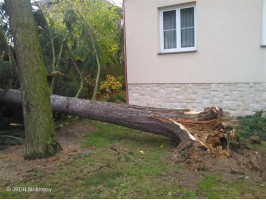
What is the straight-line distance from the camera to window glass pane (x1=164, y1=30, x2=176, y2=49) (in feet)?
28.6

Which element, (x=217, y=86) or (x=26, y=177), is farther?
(x=217, y=86)

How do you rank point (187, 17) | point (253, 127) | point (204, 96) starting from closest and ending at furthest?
point (253, 127), point (204, 96), point (187, 17)

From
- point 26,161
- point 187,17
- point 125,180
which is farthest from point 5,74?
point 187,17

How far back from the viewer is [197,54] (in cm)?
812

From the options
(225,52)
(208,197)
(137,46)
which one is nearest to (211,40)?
(225,52)

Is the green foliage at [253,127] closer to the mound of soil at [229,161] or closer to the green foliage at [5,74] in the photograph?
the mound of soil at [229,161]

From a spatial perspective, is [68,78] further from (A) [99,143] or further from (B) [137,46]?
(A) [99,143]

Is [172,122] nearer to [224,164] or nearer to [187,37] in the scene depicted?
[224,164]

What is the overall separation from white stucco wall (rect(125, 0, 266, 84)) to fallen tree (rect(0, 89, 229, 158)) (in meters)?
2.91

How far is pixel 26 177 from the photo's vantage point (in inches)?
164

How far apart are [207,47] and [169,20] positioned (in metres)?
1.74

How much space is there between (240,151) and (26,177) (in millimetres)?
3821

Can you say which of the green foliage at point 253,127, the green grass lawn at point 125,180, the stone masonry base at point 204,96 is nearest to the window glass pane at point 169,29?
the stone masonry base at point 204,96

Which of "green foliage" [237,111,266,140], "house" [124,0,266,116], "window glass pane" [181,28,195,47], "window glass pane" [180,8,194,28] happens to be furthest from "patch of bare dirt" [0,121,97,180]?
"window glass pane" [180,8,194,28]
